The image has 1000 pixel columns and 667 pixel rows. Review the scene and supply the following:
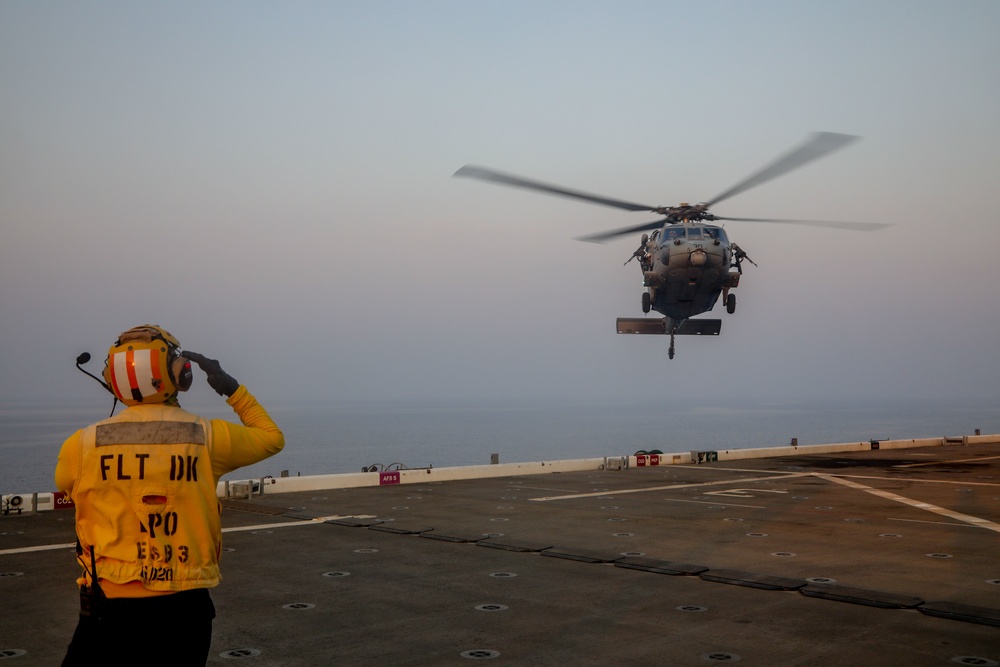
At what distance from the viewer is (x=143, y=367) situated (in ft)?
15.3

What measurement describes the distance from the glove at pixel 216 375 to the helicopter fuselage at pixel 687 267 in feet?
82.1

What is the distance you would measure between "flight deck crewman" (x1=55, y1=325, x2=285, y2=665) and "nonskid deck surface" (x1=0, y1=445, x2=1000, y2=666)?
0.68 ft

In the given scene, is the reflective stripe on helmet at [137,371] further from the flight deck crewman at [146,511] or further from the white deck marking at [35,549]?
the white deck marking at [35,549]

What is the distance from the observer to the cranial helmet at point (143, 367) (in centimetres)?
466

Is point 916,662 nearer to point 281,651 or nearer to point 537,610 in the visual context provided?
point 537,610

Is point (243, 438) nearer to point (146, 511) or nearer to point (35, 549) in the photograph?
point (146, 511)

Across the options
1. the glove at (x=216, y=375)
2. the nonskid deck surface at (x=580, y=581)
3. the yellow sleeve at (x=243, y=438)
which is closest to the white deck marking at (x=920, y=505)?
the nonskid deck surface at (x=580, y=581)

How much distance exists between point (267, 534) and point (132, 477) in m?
12.0

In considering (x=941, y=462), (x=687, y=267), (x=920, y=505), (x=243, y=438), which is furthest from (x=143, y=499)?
(x=941, y=462)

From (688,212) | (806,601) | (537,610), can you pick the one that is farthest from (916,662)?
(688,212)

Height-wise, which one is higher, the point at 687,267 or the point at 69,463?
the point at 687,267

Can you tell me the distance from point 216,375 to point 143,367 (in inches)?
15.1

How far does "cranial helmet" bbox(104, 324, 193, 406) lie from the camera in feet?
15.3

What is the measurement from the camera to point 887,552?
46.2ft
